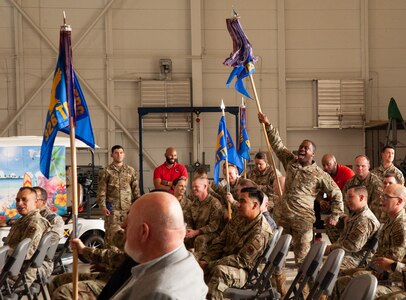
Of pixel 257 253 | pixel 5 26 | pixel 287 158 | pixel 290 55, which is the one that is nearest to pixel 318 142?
pixel 290 55

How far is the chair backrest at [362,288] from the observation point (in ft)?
13.0

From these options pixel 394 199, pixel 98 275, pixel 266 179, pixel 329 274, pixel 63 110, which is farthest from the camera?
pixel 266 179

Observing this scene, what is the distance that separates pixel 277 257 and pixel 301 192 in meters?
2.57

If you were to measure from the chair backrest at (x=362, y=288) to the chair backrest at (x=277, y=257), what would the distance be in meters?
1.74

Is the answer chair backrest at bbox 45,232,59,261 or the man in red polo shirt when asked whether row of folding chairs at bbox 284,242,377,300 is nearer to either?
chair backrest at bbox 45,232,59,261

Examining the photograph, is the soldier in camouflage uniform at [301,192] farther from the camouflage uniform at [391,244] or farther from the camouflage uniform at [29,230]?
the camouflage uniform at [29,230]

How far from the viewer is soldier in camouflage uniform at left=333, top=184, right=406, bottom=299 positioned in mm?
5766

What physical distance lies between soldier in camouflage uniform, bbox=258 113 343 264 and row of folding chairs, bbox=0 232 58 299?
2668mm

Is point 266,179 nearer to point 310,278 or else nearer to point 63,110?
point 63,110

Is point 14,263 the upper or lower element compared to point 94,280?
upper

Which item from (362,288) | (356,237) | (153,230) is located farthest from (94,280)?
(153,230)

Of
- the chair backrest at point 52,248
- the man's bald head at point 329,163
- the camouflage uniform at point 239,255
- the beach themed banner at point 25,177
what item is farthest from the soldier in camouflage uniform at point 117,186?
the camouflage uniform at point 239,255

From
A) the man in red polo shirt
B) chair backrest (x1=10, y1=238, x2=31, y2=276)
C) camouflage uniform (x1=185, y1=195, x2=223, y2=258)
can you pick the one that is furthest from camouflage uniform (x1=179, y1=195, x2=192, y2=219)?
the man in red polo shirt

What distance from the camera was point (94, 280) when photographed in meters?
6.13
